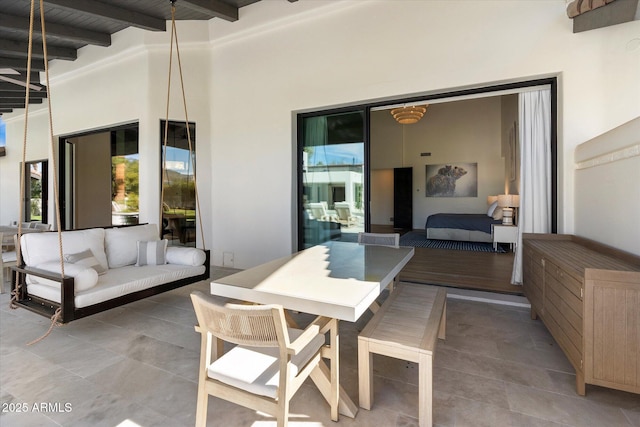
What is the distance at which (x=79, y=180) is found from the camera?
7.58m

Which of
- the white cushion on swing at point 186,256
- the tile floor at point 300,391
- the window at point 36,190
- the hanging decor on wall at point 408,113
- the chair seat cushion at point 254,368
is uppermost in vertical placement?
the hanging decor on wall at point 408,113

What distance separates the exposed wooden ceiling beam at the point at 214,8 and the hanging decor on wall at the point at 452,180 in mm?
7364

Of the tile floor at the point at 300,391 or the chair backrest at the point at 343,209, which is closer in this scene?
the tile floor at the point at 300,391

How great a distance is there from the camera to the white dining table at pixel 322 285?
4.66 feet

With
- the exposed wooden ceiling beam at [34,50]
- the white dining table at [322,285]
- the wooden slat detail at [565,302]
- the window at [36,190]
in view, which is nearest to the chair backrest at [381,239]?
the white dining table at [322,285]

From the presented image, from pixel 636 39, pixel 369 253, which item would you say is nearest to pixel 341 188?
Answer: pixel 369 253

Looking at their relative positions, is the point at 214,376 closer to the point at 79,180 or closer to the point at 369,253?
the point at 369,253

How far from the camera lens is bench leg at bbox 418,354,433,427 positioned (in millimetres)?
1512

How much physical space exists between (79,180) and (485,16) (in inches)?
350

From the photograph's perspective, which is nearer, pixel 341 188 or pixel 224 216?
pixel 341 188

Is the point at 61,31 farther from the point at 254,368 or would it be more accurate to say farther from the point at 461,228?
the point at 461,228

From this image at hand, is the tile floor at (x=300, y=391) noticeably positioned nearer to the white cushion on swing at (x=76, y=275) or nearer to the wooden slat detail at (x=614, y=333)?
the wooden slat detail at (x=614, y=333)

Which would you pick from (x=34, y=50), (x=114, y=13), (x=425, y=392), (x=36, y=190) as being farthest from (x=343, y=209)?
(x=36, y=190)

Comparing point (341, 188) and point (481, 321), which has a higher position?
point (341, 188)
